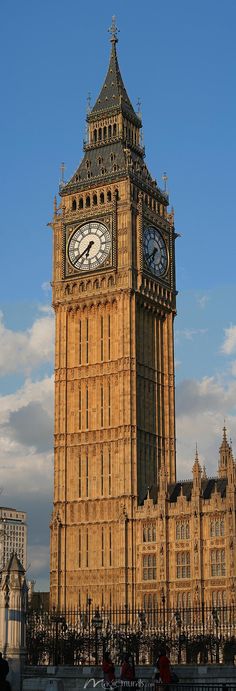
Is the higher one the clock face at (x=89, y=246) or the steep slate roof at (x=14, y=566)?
the clock face at (x=89, y=246)

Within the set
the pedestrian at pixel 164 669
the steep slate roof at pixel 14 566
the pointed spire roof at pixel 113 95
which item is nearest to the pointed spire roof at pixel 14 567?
the steep slate roof at pixel 14 566

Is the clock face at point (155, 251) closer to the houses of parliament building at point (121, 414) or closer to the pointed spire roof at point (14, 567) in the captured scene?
the houses of parliament building at point (121, 414)

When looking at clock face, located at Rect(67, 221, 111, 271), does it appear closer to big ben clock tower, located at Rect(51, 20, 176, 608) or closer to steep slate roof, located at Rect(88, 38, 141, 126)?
big ben clock tower, located at Rect(51, 20, 176, 608)

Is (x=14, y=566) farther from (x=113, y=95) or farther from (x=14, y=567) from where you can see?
(x=113, y=95)

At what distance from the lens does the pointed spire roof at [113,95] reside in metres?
99.0

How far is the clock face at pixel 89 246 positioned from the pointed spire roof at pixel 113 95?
12352 millimetres

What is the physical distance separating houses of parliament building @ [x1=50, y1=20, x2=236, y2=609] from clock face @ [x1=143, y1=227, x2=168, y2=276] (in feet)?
0.36

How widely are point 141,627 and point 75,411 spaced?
2911cm

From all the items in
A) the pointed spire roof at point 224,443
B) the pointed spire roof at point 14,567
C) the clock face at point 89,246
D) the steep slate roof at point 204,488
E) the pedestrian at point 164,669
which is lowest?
the pedestrian at point 164,669

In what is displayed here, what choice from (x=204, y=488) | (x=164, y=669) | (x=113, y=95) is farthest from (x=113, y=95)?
(x=164, y=669)

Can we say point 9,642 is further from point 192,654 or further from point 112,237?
point 112,237

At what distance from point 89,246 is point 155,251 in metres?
5.88

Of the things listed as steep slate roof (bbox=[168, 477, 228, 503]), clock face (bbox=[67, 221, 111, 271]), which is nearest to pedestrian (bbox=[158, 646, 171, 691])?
steep slate roof (bbox=[168, 477, 228, 503])

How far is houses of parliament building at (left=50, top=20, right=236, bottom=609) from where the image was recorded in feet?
265
